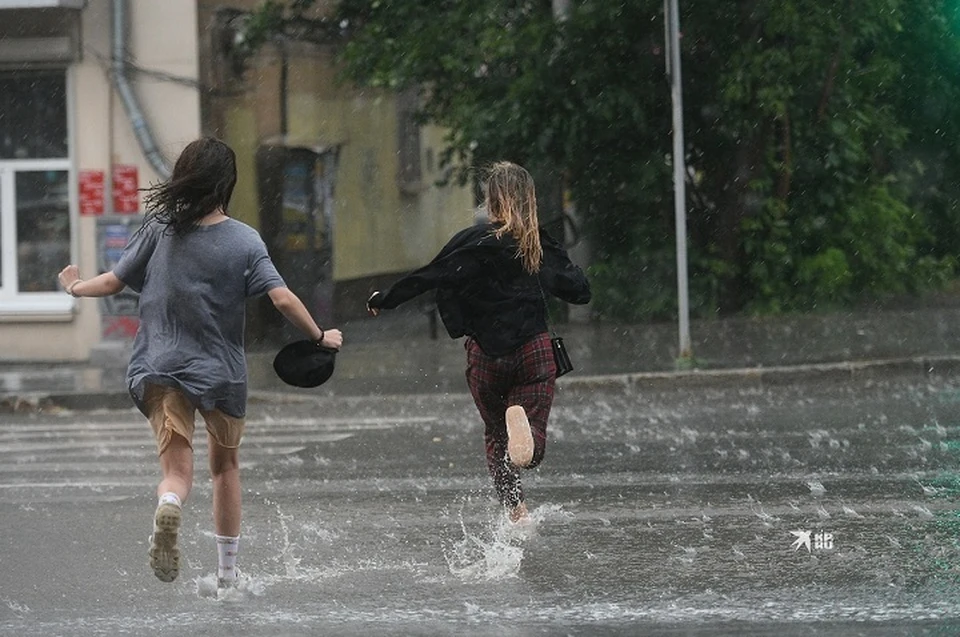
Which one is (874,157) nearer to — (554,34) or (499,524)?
(554,34)

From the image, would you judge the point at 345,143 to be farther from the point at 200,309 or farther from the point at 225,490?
the point at 200,309

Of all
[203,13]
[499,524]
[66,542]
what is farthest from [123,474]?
[203,13]

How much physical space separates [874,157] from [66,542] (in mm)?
15641

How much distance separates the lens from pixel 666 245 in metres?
19.7

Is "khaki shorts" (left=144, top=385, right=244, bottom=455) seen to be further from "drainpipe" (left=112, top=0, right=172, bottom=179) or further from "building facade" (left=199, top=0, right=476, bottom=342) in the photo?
"building facade" (left=199, top=0, right=476, bottom=342)

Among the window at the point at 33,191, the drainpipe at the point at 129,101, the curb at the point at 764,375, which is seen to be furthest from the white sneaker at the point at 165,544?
the window at the point at 33,191

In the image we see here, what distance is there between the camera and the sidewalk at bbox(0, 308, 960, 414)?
585 inches

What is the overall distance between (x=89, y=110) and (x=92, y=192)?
957 millimetres

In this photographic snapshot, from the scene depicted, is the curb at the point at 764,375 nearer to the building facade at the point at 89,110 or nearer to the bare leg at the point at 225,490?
the building facade at the point at 89,110

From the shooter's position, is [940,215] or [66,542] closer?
[66,542]

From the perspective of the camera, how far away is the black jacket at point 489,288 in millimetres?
7293

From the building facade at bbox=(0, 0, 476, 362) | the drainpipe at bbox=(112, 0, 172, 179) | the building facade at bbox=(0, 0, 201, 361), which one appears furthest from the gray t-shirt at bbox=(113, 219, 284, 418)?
the drainpipe at bbox=(112, 0, 172, 179)

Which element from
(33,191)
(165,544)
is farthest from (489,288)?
(33,191)

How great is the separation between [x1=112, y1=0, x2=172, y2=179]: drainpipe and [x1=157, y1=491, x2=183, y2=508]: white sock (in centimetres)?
1314
